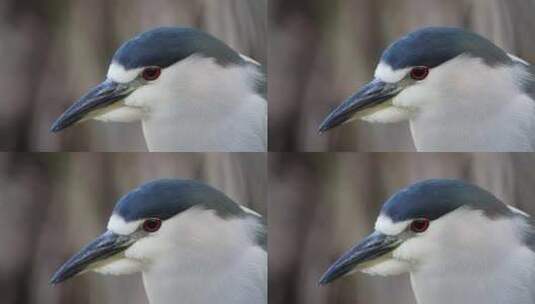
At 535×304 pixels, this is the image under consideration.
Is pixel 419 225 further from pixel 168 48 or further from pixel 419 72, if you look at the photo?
pixel 168 48

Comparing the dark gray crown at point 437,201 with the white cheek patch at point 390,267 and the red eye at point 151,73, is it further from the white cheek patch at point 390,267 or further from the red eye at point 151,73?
the red eye at point 151,73

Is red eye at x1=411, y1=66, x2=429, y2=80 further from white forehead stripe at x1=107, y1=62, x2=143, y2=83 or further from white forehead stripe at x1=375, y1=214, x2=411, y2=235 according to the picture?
white forehead stripe at x1=107, y1=62, x2=143, y2=83

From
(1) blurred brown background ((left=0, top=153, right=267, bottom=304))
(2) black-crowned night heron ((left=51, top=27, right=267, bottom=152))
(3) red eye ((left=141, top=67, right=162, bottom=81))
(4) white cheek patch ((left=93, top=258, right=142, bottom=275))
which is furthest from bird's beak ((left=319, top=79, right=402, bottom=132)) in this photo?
(4) white cheek patch ((left=93, top=258, right=142, bottom=275))

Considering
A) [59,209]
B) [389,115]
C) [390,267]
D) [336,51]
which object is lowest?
[390,267]

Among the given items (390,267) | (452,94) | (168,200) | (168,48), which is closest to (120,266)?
(168,200)

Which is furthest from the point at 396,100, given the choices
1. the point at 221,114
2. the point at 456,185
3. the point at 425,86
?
the point at 221,114
